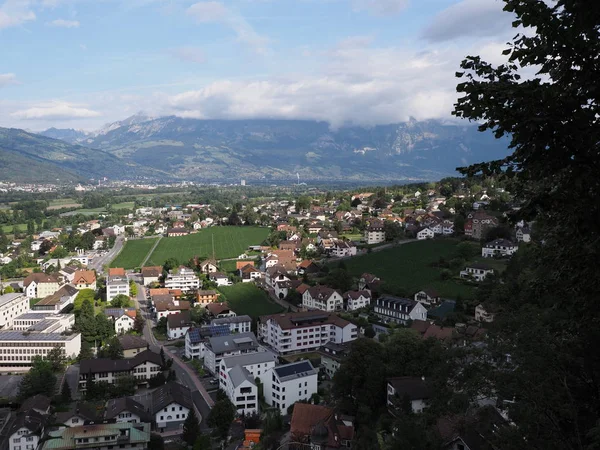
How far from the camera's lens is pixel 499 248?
1141 inches

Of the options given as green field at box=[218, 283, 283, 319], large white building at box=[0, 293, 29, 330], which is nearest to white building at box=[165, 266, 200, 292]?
green field at box=[218, 283, 283, 319]

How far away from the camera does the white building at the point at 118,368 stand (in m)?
17.0

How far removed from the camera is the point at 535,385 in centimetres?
424

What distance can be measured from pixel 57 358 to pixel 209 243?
2684 cm

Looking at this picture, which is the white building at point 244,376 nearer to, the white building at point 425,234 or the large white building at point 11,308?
the large white building at point 11,308

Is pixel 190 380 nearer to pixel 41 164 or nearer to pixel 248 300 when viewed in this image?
pixel 248 300

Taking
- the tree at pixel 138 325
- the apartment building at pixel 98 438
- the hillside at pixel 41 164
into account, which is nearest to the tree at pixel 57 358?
the tree at pixel 138 325

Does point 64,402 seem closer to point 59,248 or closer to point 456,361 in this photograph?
point 456,361

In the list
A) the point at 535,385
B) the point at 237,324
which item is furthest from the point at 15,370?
Answer: the point at 535,385

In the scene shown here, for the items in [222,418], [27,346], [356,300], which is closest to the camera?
[222,418]

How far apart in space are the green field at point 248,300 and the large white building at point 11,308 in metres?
10.5

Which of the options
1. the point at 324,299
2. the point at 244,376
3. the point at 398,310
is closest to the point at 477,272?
the point at 398,310

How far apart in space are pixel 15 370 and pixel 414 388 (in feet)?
52.0

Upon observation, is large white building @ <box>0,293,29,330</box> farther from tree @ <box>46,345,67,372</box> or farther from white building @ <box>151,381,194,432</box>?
white building @ <box>151,381,194,432</box>
